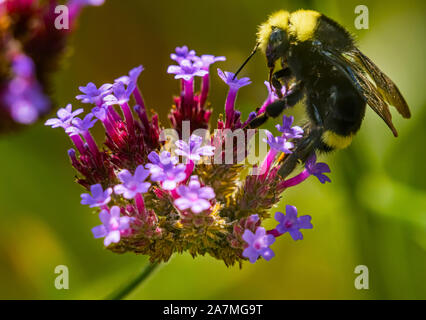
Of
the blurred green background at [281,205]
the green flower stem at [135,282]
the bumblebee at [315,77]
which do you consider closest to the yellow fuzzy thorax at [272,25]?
the bumblebee at [315,77]

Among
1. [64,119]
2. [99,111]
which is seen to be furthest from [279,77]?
[64,119]

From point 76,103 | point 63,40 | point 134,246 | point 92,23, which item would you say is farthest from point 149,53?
point 134,246

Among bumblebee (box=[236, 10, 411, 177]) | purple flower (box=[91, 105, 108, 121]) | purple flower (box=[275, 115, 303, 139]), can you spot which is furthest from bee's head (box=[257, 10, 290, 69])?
purple flower (box=[91, 105, 108, 121])

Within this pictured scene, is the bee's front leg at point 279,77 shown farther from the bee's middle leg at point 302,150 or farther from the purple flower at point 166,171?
the purple flower at point 166,171

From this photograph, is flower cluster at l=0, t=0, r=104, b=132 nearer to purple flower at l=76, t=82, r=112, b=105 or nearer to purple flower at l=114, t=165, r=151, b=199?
purple flower at l=76, t=82, r=112, b=105

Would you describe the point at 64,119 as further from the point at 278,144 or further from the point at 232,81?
the point at 278,144

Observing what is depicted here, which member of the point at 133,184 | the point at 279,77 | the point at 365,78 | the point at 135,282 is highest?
the point at 279,77
